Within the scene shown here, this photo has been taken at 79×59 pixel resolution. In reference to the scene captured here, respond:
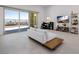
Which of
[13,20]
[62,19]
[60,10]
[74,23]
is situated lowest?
[74,23]

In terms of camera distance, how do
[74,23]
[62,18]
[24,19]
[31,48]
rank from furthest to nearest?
[24,19] < [62,18] < [74,23] < [31,48]

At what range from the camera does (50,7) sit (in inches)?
410

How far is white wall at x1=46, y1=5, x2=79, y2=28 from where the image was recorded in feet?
26.5

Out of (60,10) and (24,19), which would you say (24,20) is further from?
(60,10)

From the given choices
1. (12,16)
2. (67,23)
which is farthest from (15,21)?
(67,23)

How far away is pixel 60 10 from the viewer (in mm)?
9281

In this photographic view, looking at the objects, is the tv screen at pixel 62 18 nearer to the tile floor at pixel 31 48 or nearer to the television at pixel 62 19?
the television at pixel 62 19

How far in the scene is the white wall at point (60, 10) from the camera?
807 cm

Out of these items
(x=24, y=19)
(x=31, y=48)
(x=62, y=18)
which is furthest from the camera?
(x=24, y=19)

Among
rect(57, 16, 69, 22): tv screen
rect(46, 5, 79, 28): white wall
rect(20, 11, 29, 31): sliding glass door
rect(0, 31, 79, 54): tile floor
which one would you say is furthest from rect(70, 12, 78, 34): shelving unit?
rect(20, 11, 29, 31): sliding glass door

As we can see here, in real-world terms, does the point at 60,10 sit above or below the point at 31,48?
above

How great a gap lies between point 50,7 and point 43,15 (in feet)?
4.03

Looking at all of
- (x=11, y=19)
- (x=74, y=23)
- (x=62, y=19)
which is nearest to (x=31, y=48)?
(x=11, y=19)
